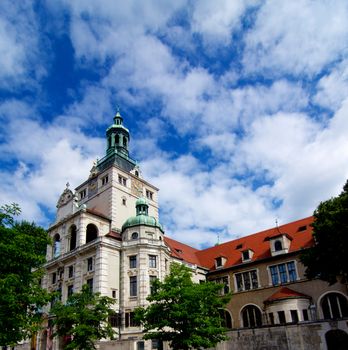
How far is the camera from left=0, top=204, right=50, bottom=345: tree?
2011 centimetres

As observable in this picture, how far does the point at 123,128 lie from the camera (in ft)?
165

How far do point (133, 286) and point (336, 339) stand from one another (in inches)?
680

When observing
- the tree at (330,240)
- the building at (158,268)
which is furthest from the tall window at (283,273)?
the tree at (330,240)

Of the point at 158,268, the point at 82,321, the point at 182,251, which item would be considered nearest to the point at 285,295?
the point at 158,268

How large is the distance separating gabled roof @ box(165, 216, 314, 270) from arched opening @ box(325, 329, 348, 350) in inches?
345

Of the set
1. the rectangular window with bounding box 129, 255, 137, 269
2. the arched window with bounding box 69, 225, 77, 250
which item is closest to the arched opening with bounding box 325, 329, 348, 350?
the rectangular window with bounding box 129, 255, 137, 269

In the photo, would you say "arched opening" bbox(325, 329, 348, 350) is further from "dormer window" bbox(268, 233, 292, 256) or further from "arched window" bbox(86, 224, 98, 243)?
"arched window" bbox(86, 224, 98, 243)

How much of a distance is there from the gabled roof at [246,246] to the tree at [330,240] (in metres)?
9.15

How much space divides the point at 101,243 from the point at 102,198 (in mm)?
9413

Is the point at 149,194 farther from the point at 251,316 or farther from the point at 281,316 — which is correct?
the point at 281,316

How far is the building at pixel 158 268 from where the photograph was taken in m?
30.2

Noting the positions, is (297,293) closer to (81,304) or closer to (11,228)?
(81,304)

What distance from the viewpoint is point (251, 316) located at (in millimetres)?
36094

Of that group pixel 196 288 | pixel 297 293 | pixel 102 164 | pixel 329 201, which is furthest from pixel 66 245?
pixel 329 201
